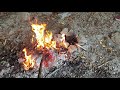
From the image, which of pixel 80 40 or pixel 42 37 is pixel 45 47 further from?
pixel 80 40

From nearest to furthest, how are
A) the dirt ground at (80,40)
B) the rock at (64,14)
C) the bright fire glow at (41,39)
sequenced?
the dirt ground at (80,40)
the bright fire glow at (41,39)
the rock at (64,14)

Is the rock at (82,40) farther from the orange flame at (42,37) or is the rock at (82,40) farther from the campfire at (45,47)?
the orange flame at (42,37)

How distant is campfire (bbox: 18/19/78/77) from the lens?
3090 mm

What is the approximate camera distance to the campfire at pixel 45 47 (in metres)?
3.09

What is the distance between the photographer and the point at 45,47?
321 cm

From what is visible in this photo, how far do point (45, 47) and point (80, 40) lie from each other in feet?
1.26

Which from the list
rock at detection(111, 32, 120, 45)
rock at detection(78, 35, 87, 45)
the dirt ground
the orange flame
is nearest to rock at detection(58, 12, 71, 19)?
the dirt ground

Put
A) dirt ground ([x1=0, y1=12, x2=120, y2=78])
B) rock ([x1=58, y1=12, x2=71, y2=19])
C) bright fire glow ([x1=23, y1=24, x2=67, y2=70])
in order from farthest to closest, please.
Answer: rock ([x1=58, y1=12, x2=71, y2=19]), bright fire glow ([x1=23, y1=24, x2=67, y2=70]), dirt ground ([x1=0, y1=12, x2=120, y2=78])

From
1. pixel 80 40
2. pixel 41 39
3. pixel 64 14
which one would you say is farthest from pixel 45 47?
pixel 64 14

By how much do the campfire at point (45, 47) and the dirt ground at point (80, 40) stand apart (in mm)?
61

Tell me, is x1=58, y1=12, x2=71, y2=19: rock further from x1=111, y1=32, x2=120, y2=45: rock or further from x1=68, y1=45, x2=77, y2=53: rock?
x1=111, y1=32, x2=120, y2=45: rock

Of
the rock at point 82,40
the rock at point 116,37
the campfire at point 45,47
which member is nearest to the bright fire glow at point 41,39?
the campfire at point 45,47

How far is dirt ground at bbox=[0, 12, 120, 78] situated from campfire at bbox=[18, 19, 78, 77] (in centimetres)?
6

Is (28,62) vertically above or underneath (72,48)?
underneath
